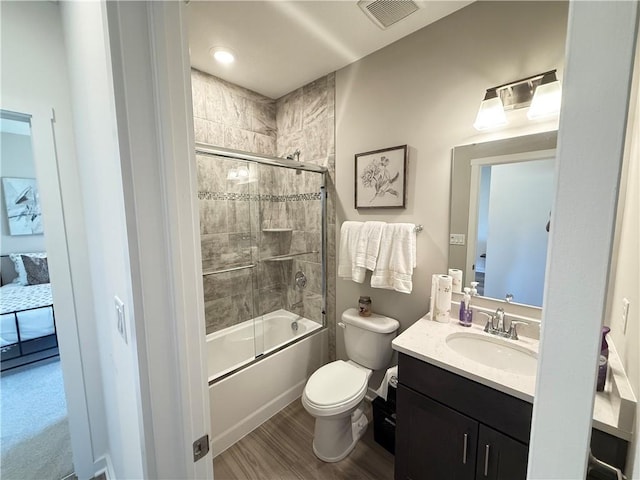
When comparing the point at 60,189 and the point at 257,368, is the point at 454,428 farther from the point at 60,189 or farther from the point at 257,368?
the point at 60,189

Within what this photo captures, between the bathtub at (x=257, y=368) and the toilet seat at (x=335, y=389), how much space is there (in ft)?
1.40

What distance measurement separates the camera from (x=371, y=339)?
1901 millimetres

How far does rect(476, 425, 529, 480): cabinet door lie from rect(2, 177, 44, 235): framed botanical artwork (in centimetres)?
511

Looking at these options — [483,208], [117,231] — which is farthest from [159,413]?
[483,208]

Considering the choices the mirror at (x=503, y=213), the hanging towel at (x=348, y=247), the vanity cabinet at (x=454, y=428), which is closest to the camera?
the vanity cabinet at (x=454, y=428)

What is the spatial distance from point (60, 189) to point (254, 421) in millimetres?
1891

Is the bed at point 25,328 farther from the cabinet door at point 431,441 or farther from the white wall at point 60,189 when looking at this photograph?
the cabinet door at point 431,441

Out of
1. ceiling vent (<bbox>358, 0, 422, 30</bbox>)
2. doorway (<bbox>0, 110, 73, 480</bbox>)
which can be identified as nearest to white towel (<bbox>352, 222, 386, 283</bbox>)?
ceiling vent (<bbox>358, 0, 422, 30</bbox>)

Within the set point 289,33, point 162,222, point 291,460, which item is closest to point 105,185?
point 162,222

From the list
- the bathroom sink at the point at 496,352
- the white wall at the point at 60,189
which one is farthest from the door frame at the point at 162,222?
the bathroom sink at the point at 496,352

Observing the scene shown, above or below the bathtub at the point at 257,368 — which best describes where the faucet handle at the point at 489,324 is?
above

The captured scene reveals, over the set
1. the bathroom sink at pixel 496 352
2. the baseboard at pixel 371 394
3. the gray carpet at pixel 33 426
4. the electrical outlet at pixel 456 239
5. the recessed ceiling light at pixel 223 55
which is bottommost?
the gray carpet at pixel 33 426

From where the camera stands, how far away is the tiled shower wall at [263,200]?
223cm

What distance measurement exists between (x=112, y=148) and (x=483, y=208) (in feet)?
5.70
